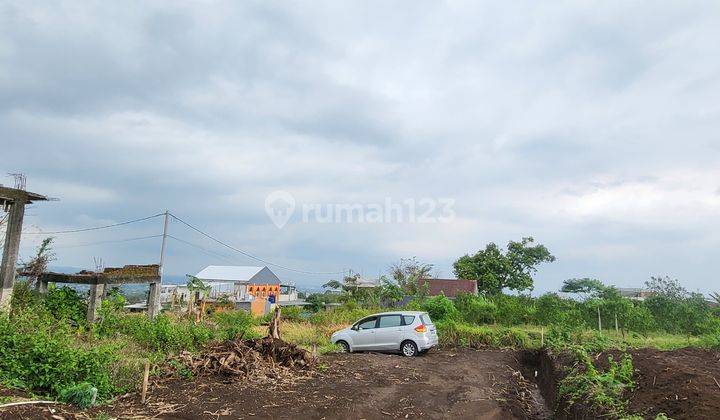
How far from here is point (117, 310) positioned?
15250 mm

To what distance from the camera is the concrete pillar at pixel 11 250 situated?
1282 centimetres

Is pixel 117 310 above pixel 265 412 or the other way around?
above

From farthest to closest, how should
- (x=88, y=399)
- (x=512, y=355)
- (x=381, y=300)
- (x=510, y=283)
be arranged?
(x=510, y=283) → (x=381, y=300) → (x=512, y=355) → (x=88, y=399)

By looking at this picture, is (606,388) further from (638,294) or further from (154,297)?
(638,294)

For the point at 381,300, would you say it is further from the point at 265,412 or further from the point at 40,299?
the point at 265,412

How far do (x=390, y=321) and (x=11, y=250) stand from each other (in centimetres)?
1178

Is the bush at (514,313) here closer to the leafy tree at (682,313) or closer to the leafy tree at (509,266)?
the leafy tree at (682,313)

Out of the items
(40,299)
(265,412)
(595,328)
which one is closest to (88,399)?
(265,412)

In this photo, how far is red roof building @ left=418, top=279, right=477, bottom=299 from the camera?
43469 mm

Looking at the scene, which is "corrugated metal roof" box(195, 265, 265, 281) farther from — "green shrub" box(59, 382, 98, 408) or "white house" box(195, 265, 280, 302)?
"green shrub" box(59, 382, 98, 408)

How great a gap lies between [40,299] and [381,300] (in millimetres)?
20647

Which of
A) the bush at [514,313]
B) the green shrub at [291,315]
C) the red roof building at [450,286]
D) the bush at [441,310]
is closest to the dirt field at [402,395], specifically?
Answer: the bush at [441,310]

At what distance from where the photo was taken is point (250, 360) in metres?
10.6

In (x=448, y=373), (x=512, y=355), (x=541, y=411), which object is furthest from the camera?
(x=512, y=355)
